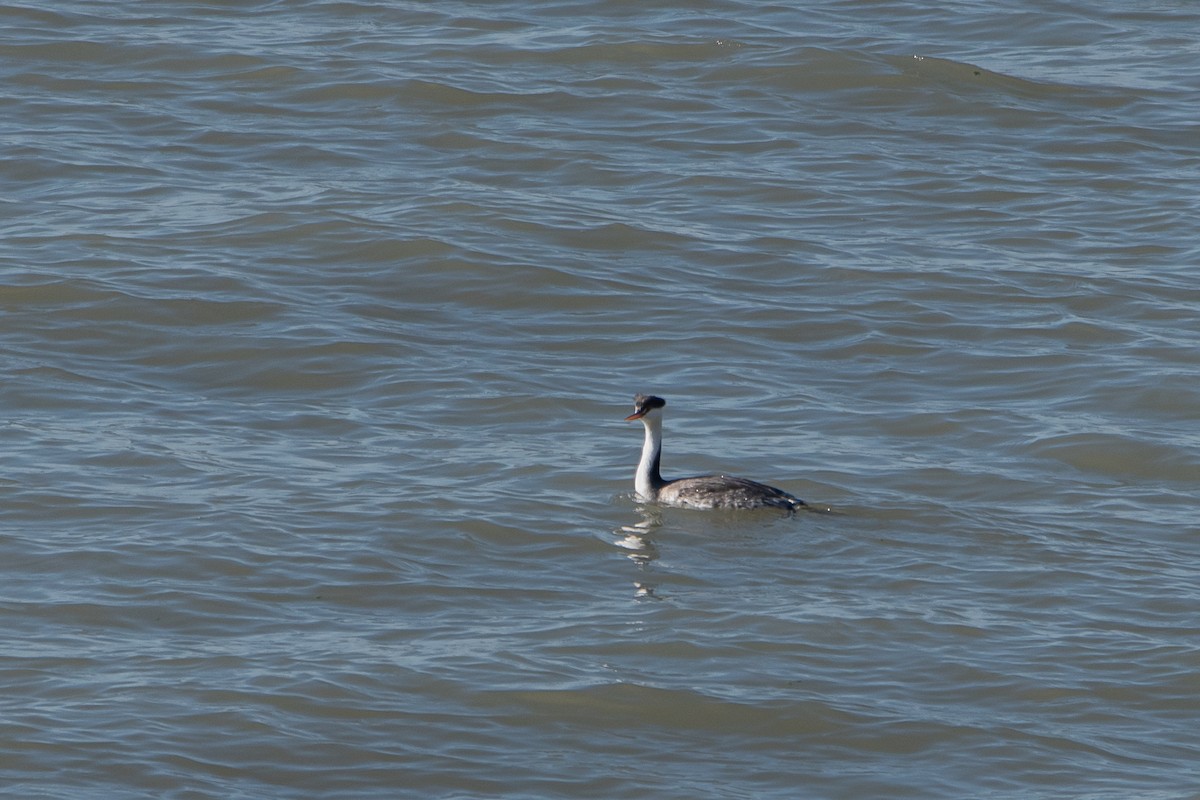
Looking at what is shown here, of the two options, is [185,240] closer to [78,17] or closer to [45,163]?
[45,163]

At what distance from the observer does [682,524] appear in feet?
39.1

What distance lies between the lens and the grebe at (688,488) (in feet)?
38.5

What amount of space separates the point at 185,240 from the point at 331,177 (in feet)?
6.76

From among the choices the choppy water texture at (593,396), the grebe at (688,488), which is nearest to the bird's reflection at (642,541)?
the choppy water texture at (593,396)

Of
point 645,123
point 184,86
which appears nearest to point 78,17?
point 184,86

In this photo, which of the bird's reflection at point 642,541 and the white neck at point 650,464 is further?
the white neck at point 650,464

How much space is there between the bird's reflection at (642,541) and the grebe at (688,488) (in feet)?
0.54

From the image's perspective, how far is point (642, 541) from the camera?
11477mm

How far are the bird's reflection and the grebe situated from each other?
0.54ft

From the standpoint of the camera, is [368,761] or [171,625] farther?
[171,625]

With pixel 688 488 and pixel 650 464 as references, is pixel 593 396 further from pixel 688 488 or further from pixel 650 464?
pixel 688 488

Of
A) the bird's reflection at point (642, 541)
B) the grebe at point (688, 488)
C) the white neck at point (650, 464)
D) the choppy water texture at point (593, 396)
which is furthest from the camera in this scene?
the white neck at point (650, 464)

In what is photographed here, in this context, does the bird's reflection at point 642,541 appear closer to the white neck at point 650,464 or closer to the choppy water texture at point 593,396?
the choppy water texture at point 593,396

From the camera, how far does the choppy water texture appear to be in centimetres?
891
